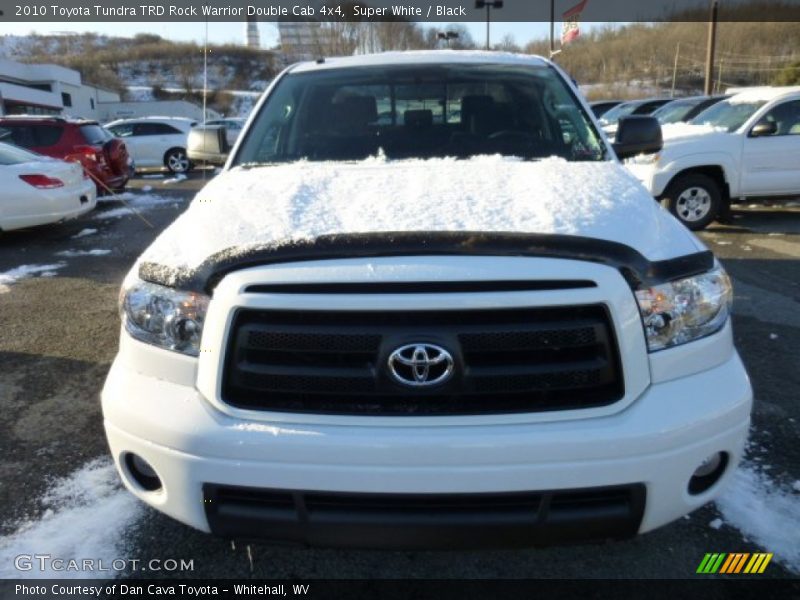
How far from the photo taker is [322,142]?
10.6 feet

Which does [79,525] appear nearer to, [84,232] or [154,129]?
[84,232]

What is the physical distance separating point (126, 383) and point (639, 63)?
83.1m

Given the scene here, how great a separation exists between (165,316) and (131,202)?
1127 cm

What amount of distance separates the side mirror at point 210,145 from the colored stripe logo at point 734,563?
3.17m

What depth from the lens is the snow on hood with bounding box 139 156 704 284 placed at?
1.90 m

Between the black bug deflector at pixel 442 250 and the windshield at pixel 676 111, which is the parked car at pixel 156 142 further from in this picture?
the black bug deflector at pixel 442 250

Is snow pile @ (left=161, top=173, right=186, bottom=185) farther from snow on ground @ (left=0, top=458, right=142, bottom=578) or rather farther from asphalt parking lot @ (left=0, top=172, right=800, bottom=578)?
snow on ground @ (left=0, top=458, right=142, bottom=578)

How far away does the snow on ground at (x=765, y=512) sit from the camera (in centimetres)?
230

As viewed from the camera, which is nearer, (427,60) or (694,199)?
(427,60)

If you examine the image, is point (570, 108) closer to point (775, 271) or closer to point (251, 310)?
point (251, 310)

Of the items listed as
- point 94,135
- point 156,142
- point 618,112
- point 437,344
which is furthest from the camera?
point 156,142

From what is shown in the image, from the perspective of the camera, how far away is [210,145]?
3811mm

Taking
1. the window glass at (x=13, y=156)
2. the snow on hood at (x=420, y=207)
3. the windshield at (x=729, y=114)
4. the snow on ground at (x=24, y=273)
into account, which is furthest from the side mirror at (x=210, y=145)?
the windshield at (x=729, y=114)

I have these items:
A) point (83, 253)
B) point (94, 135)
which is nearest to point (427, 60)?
point (83, 253)
